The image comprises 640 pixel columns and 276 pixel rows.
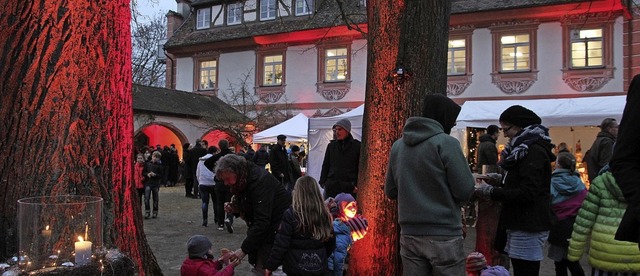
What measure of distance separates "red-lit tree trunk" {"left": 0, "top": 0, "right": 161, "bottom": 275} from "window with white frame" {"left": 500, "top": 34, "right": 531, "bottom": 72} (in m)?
18.5

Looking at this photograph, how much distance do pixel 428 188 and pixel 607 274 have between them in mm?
1608

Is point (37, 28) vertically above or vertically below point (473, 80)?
below

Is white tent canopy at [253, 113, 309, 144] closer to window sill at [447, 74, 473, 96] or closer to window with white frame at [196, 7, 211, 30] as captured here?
window sill at [447, 74, 473, 96]

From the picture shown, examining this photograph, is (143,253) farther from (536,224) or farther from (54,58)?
(536,224)

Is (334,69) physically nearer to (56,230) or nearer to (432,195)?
(432,195)

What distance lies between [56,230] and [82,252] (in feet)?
0.40

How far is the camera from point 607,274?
3570mm

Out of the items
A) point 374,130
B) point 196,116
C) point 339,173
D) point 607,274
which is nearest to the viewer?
point 607,274

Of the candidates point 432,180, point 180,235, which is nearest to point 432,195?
point 432,180

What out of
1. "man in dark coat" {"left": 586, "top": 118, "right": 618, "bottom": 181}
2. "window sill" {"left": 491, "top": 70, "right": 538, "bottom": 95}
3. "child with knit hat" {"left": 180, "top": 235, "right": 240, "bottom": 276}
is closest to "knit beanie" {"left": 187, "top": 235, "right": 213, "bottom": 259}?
"child with knit hat" {"left": 180, "top": 235, "right": 240, "bottom": 276}

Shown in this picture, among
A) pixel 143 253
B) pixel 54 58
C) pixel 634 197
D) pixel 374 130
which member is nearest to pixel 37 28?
pixel 54 58

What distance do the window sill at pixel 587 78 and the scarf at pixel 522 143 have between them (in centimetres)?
1616

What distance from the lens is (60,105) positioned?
7.24 ft

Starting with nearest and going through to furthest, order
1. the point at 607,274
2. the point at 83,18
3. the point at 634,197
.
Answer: the point at 634,197
the point at 83,18
the point at 607,274
